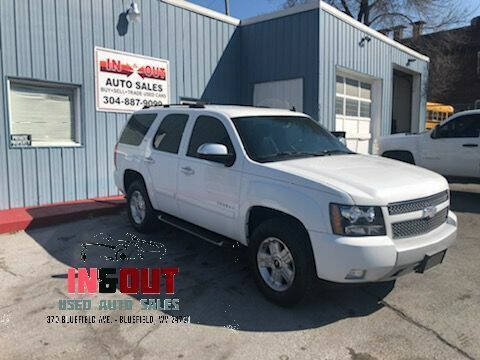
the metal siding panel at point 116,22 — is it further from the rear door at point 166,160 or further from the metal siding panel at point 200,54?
the rear door at point 166,160

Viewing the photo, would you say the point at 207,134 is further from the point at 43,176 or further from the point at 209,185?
the point at 43,176

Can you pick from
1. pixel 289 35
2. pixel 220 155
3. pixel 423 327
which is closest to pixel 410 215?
pixel 423 327

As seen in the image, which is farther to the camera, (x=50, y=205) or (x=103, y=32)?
(x=103, y=32)

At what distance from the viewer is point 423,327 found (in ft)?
12.5

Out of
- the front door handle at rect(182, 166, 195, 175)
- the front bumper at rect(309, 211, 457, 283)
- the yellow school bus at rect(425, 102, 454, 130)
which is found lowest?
the front bumper at rect(309, 211, 457, 283)

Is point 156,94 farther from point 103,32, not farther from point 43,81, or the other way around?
point 43,81

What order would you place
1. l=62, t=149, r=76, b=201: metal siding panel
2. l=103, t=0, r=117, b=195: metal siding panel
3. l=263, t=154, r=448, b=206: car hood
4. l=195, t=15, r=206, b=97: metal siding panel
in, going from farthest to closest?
l=195, t=15, r=206, b=97: metal siding panel
l=103, t=0, r=117, b=195: metal siding panel
l=62, t=149, r=76, b=201: metal siding panel
l=263, t=154, r=448, b=206: car hood

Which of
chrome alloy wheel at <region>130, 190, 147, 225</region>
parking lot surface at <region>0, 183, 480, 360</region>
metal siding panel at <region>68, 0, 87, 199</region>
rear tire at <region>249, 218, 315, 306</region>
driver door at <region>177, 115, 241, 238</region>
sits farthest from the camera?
metal siding panel at <region>68, 0, 87, 199</region>

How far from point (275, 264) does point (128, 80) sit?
23.3ft

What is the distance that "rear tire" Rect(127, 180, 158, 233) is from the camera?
246 inches

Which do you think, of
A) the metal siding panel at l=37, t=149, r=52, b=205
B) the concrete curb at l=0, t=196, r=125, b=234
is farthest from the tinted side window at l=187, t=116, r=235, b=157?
the metal siding panel at l=37, t=149, r=52, b=205

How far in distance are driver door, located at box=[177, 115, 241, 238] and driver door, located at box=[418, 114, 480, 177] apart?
22.2 ft

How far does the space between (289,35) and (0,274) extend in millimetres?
9441

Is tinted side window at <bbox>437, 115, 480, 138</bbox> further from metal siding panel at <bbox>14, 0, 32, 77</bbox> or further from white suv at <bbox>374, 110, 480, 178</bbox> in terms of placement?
metal siding panel at <bbox>14, 0, 32, 77</bbox>
